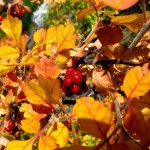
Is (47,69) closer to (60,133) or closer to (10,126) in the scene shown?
(60,133)

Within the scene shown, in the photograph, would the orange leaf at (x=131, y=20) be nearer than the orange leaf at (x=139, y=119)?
No

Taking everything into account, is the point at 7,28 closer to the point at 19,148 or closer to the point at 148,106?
the point at 19,148

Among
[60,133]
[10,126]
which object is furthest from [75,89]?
[10,126]

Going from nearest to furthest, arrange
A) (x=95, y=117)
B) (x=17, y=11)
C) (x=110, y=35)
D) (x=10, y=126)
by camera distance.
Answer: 1. (x=95, y=117)
2. (x=110, y=35)
3. (x=10, y=126)
4. (x=17, y=11)

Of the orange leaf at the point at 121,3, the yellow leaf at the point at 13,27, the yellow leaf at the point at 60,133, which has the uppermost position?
the orange leaf at the point at 121,3

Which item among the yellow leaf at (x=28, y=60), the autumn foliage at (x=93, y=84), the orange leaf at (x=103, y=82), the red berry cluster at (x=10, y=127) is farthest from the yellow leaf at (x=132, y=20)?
the red berry cluster at (x=10, y=127)

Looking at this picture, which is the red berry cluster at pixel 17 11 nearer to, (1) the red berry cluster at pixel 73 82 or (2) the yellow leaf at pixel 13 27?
(2) the yellow leaf at pixel 13 27
